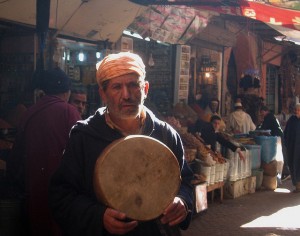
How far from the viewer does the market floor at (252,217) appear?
6578mm

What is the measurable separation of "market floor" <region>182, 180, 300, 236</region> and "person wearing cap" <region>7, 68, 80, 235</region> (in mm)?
3151

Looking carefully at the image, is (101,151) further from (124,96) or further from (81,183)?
(124,96)

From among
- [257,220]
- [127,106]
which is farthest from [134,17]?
[127,106]

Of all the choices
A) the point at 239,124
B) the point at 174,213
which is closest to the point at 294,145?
the point at 239,124

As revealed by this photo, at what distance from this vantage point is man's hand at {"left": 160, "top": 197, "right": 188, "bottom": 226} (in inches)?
89.4

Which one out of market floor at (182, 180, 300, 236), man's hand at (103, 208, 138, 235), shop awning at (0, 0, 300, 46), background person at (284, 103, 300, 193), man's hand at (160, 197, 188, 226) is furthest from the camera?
background person at (284, 103, 300, 193)

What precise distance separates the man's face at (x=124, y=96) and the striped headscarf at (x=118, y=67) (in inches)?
1.0

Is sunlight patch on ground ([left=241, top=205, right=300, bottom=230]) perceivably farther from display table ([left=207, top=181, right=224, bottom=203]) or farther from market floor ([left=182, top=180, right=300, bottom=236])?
display table ([left=207, top=181, right=224, bottom=203])

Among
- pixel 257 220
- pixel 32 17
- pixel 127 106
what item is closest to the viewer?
pixel 127 106

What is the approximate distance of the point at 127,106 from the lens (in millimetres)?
2332

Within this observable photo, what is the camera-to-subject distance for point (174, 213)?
2.30 m

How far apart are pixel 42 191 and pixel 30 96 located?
3.19 metres

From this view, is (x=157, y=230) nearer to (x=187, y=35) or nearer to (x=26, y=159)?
(x=26, y=159)

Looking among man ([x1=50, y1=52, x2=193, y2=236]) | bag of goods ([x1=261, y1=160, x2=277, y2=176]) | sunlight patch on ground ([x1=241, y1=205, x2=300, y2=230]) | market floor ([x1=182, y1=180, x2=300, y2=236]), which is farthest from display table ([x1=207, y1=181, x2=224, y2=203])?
man ([x1=50, y1=52, x2=193, y2=236])
